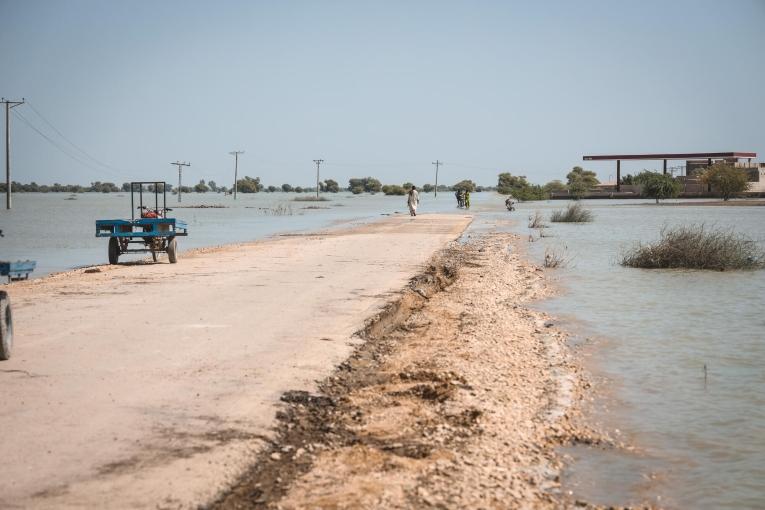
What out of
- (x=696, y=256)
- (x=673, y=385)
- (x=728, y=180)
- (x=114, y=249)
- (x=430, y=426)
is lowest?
(x=673, y=385)

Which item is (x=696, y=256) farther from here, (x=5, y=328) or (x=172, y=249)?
(x=5, y=328)

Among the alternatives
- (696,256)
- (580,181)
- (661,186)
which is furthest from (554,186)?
(696,256)

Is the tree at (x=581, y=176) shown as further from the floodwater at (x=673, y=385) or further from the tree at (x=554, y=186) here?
the floodwater at (x=673, y=385)

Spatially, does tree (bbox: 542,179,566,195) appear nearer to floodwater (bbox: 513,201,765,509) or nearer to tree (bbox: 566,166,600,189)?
tree (bbox: 566,166,600,189)

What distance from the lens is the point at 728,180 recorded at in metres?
84.1

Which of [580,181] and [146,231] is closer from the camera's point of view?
[146,231]

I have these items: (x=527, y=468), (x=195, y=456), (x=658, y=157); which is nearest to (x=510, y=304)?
(x=527, y=468)

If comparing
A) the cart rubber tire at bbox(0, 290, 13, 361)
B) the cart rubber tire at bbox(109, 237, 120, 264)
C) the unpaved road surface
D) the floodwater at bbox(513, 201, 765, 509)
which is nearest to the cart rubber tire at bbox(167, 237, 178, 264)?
the cart rubber tire at bbox(109, 237, 120, 264)

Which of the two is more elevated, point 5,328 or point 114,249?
point 114,249

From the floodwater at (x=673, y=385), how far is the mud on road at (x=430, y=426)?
389 mm

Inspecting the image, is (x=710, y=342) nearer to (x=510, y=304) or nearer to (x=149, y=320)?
(x=510, y=304)

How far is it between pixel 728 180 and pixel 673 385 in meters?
82.6

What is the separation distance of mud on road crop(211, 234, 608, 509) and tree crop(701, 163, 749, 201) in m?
80.6

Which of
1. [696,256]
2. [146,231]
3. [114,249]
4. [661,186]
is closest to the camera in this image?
[146,231]
